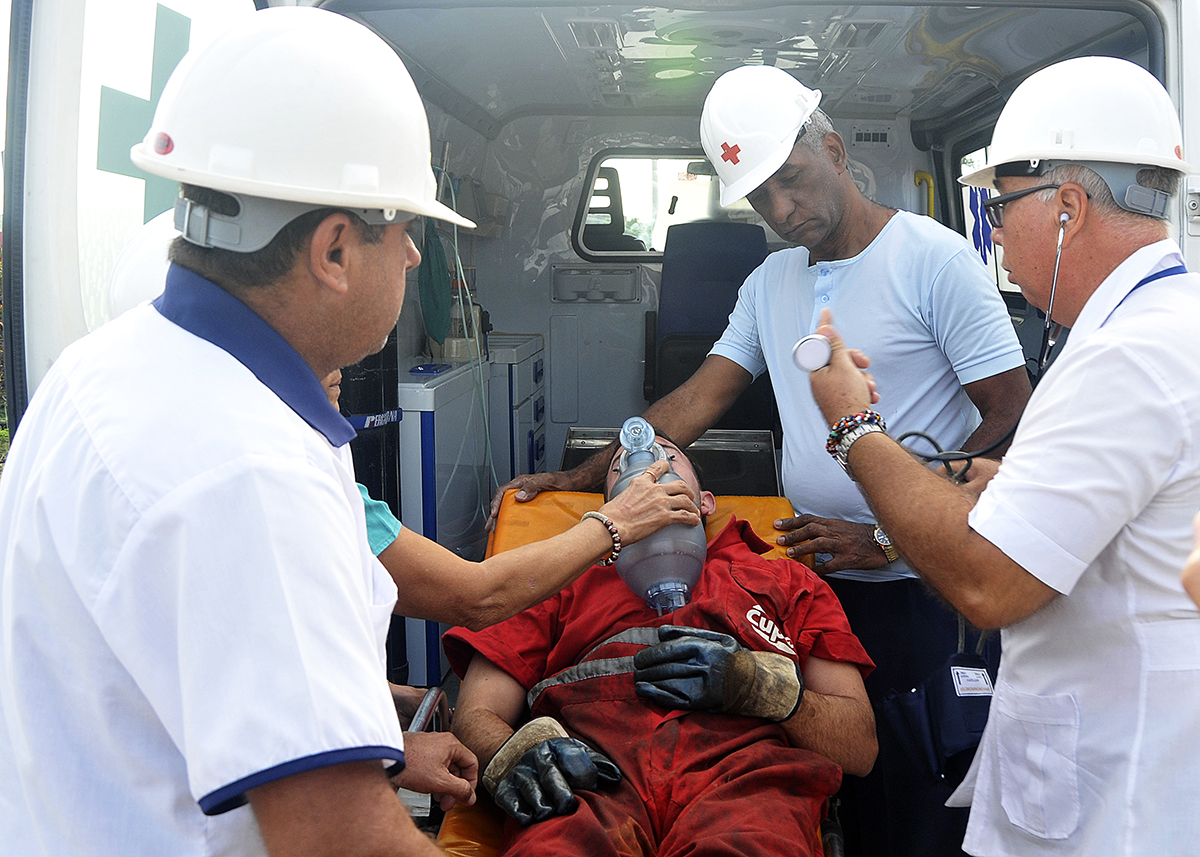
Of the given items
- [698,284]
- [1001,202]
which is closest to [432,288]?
[698,284]

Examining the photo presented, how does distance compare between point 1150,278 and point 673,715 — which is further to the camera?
point 673,715

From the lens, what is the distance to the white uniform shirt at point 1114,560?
1.25 metres

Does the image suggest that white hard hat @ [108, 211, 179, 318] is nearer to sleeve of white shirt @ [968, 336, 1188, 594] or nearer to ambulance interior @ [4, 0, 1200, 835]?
ambulance interior @ [4, 0, 1200, 835]

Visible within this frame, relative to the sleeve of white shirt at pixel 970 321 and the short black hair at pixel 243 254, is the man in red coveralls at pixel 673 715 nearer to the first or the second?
the sleeve of white shirt at pixel 970 321

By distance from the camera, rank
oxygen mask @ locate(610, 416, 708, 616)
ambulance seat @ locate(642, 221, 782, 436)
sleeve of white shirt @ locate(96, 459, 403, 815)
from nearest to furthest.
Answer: sleeve of white shirt @ locate(96, 459, 403, 815) → oxygen mask @ locate(610, 416, 708, 616) → ambulance seat @ locate(642, 221, 782, 436)

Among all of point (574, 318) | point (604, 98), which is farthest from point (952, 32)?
point (574, 318)

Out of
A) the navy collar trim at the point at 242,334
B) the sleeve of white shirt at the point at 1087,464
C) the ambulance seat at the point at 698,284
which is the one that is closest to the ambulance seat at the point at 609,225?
the ambulance seat at the point at 698,284

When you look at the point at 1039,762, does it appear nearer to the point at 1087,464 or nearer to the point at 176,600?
the point at 1087,464

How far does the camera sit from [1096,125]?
1459 mm

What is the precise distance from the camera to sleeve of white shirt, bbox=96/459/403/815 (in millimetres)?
794

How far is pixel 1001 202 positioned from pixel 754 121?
1.08m

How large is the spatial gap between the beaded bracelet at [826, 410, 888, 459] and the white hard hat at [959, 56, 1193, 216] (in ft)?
1.52

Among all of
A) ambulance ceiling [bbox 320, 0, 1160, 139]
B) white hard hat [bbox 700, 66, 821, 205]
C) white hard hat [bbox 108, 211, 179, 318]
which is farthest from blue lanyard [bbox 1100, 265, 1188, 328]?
ambulance ceiling [bbox 320, 0, 1160, 139]

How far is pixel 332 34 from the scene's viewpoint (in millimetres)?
1027
